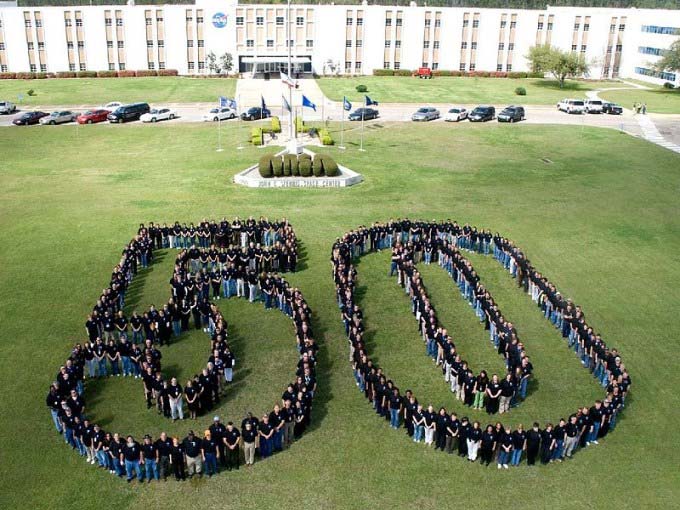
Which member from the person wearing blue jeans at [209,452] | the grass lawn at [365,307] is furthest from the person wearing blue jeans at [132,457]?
the person wearing blue jeans at [209,452]

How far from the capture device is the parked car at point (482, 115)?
56.8 meters

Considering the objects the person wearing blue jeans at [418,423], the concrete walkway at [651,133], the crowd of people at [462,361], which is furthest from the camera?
the concrete walkway at [651,133]

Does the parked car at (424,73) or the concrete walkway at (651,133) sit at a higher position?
the parked car at (424,73)

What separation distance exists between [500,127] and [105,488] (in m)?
46.7

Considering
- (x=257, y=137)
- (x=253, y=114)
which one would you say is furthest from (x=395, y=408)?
(x=253, y=114)

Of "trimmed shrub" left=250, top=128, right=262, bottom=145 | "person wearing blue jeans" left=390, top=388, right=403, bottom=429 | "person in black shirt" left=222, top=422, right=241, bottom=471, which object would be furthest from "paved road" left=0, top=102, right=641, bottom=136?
"person in black shirt" left=222, top=422, right=241, bottom=471

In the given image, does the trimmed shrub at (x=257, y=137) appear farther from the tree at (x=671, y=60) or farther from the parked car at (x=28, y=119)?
the tree at (x=671, y=60)

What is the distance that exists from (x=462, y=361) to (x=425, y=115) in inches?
1659

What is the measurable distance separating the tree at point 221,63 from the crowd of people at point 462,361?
64.4m

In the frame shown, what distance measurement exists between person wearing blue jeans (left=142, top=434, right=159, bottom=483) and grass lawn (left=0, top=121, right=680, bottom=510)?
430mm

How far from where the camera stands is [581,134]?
52.0 m

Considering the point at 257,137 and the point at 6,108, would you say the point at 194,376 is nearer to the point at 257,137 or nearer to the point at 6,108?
the point at 257,137

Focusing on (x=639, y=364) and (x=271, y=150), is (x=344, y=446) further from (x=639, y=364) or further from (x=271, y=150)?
(x=271, y=150)

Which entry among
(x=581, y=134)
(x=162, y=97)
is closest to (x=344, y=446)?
(x=581, y=134)
